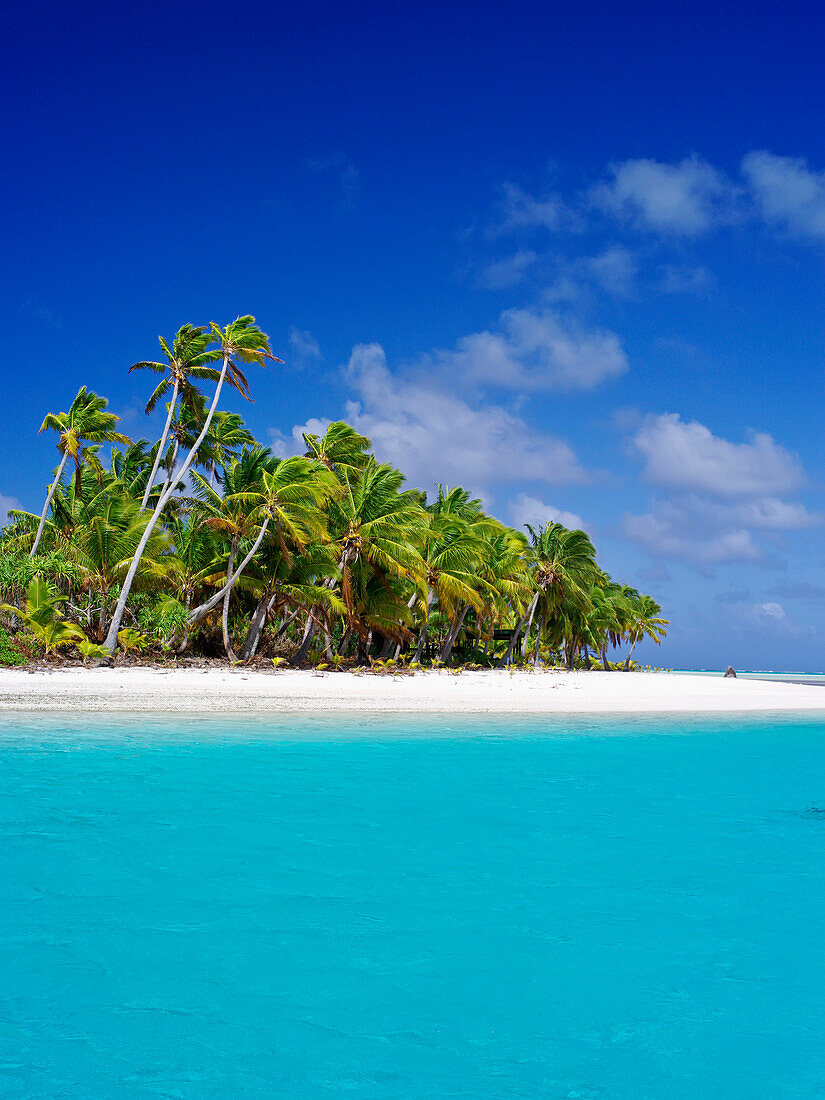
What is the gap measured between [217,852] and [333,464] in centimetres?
2224

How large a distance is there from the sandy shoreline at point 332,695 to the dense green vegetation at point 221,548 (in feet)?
9.57

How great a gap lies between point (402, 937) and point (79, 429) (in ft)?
75.8

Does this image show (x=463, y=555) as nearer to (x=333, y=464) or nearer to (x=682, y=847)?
(x=333, y=464)

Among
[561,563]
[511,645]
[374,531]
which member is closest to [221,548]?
[374,531]

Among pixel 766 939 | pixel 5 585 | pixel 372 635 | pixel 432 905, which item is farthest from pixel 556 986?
pixel 372 635

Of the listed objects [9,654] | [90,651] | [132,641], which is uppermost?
[132,641]

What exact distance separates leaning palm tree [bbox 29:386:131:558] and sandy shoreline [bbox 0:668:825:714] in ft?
27.6

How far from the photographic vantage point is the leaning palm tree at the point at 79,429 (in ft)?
74.5

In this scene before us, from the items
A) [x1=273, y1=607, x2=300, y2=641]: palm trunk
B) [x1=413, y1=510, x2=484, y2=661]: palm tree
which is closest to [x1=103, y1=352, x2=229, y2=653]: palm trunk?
[x1=273, y1=607, x2=300, y2=641]: palm trunk

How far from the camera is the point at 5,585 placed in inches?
769

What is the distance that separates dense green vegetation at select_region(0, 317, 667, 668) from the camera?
20.9 metres

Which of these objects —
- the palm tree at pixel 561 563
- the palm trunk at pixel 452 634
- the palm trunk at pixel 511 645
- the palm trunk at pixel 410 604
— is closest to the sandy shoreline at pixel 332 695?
the palm trunk at pixel 410 604

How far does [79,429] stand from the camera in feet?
76.7

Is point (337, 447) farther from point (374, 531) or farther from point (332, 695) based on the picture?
point (332, 695)
